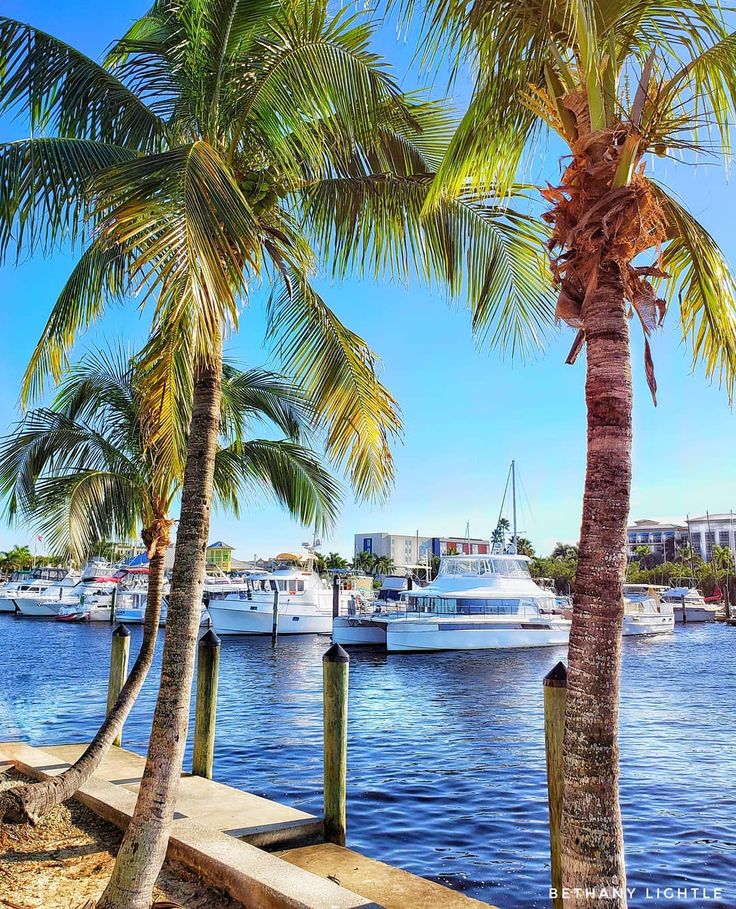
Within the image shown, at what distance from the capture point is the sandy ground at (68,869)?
543 centimetres

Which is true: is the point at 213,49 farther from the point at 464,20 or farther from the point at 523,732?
the point at 523,732

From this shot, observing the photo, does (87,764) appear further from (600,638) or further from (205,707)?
(600,638)

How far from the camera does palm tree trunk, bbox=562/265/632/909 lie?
3613mm

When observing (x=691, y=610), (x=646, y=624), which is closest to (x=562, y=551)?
(x=691, y=610)

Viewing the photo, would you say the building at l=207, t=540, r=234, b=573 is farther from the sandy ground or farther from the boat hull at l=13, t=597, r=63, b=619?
the sandy ground

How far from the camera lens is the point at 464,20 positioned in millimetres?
4898

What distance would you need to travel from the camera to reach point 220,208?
4.50 metres

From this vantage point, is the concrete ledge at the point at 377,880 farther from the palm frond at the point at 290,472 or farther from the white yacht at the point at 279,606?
the white yacht at the point at 279,606

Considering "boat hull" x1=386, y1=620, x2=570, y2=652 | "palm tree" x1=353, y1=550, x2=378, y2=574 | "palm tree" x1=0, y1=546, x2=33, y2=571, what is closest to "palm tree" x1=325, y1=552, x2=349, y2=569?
"palm tree" x1=353, y1=550, x2=378, y2=574

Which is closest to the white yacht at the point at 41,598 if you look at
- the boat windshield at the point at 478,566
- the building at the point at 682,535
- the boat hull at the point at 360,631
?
the boat hull at the point at 360,631

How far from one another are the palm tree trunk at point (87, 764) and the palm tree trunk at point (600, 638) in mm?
5191

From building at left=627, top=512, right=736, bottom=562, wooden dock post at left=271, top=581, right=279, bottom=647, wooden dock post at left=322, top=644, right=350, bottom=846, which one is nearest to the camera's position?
wooden dock post at left=322, top=644, right=350, bottom=846

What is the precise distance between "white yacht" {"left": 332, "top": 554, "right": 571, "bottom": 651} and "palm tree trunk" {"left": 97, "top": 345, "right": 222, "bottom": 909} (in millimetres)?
33603

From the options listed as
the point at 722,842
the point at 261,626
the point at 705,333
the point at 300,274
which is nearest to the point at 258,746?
the point at 722,842
